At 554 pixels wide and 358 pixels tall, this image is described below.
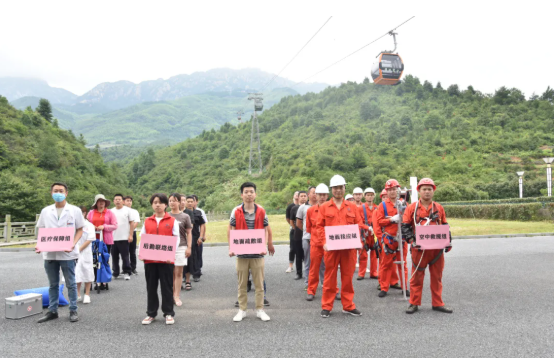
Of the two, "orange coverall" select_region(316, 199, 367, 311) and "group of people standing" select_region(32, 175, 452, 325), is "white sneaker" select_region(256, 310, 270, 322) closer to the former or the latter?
"group of people standing" select_region(32, 175, 452, 325)

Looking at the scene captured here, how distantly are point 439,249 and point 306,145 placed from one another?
85232mm

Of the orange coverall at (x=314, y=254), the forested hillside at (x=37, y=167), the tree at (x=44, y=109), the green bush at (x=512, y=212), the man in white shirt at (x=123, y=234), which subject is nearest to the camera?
the orange coverall at (x=314, y=254)

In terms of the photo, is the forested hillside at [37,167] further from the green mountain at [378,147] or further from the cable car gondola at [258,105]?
the cable car gondola at [258,105]

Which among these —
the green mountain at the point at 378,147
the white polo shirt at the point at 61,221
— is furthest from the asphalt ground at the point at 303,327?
the green mountain at the point at 378,147

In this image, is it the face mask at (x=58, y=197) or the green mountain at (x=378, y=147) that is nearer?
the face mask at (x=58, y=197)

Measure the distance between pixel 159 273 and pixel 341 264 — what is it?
2.71 metres

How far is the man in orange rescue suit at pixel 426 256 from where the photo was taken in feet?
19.1

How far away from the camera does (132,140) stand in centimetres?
18900

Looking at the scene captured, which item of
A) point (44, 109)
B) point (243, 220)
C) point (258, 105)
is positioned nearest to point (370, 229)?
point (243, 220)

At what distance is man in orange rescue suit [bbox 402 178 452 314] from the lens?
5828 millimetres

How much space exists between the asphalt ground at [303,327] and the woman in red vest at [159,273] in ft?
0.62

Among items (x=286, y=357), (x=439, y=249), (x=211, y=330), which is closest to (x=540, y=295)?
(x=439, y=249)

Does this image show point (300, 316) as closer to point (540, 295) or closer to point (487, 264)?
point (540, 295)

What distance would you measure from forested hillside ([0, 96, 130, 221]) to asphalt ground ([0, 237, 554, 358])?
104ft
